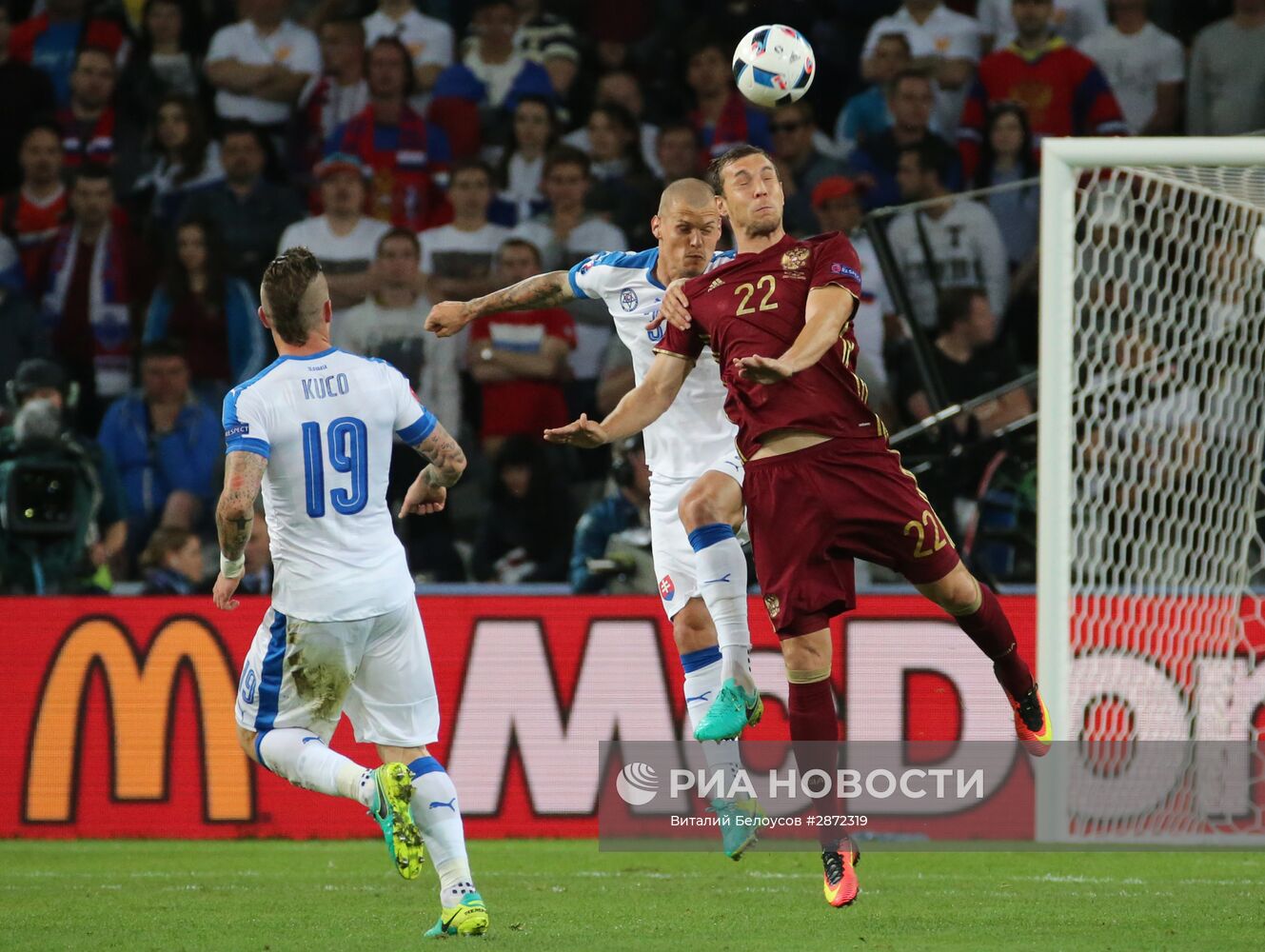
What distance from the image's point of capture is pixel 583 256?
41.2 feet

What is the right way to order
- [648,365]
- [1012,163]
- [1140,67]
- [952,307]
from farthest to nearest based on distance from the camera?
[1140,67] < [1012,163] < [952,307] < [648,365]

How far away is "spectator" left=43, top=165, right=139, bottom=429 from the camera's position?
1280 centimetres

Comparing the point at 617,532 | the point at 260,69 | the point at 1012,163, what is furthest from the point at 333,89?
the point at 1012,163

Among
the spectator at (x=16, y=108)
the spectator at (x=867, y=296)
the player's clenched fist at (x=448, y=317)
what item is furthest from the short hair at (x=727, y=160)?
the spectator at (x=16, y=108)

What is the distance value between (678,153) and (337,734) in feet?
16.2

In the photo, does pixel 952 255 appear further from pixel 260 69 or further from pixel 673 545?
pixel 260 69

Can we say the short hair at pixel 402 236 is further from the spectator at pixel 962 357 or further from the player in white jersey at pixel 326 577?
the player in white jersey at pixel 326 577

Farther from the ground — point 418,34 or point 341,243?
point 418,34

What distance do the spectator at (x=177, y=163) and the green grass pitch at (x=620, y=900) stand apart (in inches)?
200

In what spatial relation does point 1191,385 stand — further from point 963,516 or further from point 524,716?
point 524,716

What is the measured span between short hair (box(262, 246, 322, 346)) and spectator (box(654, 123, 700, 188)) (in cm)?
684

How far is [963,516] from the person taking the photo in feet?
35.5

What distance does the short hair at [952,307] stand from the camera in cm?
1134

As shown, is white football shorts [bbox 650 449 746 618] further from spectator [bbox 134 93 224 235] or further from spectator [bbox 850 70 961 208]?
spectator [bbox 134 93 224 235]
